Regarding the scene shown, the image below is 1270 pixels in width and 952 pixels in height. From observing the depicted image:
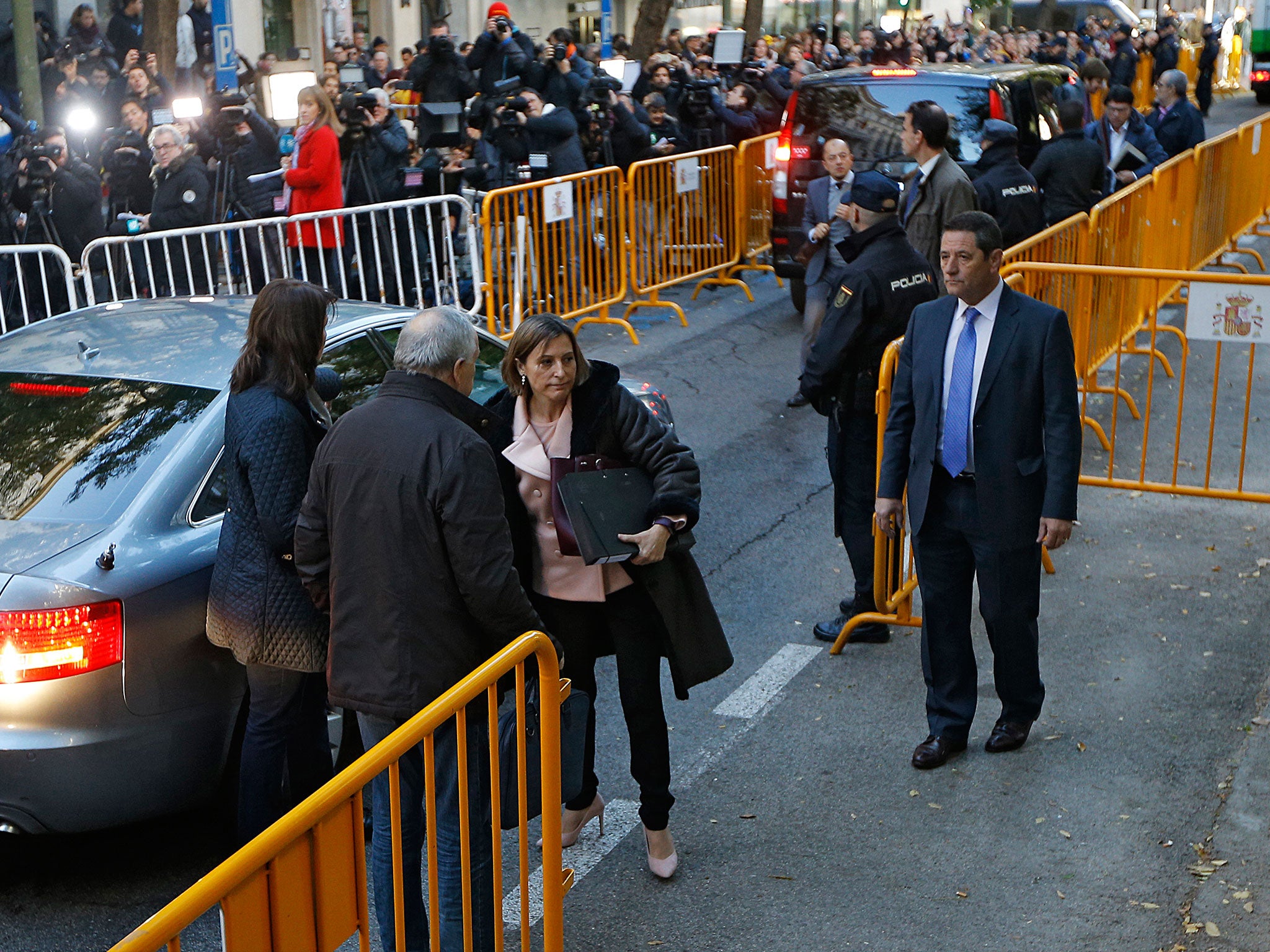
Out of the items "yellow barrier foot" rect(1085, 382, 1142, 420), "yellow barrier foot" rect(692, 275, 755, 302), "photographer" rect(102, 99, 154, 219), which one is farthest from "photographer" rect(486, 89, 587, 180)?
"yellow barrier foot" rect(1085, 382, 1142, 420)

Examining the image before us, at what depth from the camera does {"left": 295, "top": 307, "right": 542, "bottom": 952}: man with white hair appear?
3654 millimetres

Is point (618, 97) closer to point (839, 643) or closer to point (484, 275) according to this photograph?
point (484, 275)

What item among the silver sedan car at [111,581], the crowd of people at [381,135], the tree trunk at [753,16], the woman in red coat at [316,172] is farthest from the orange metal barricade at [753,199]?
the tree trunk at [753,16]

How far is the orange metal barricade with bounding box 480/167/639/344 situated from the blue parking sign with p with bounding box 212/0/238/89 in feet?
20.4

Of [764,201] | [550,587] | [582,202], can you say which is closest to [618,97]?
[764,201]

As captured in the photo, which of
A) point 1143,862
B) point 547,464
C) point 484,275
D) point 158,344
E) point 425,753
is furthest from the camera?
point 484,275

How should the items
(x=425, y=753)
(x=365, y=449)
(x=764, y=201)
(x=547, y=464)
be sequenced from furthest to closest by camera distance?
1. (x=764, y=201)
2. (x=547, y=464)
3. (x=365, y=449)
4. (x=425, y=753)

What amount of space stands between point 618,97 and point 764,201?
174 cm

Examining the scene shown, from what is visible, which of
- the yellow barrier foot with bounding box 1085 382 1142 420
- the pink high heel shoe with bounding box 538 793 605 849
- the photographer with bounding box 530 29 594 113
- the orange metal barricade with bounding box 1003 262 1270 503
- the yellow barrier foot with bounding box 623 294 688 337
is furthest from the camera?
the photographer with bounding box 530 29 594 113

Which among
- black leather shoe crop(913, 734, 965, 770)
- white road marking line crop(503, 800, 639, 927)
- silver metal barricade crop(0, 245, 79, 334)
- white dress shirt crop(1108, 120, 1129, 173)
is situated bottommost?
white road marking line crop(503, 800, 639, 927)

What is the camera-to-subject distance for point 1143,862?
4559 millimetres

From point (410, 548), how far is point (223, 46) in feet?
47.6

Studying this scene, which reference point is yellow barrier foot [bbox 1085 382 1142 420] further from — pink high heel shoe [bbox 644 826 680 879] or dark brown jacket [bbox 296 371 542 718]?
dark brown jacket [bbox 296 371 542 718]

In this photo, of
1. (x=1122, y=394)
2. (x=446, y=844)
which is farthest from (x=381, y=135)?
(x=446, y=844)
